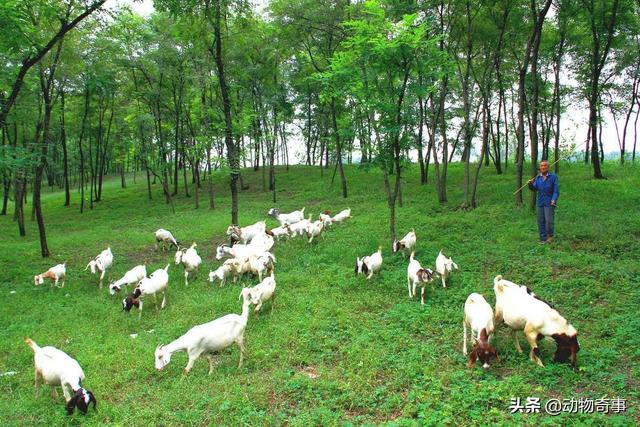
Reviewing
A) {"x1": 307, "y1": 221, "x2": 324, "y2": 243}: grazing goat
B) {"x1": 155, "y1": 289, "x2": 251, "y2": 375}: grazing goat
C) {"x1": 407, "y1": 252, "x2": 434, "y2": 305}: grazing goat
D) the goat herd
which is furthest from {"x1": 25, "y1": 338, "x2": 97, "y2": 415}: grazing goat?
{"x1": 307, "y1": 221, "x2": 324, "y2": 243}: grazing goat

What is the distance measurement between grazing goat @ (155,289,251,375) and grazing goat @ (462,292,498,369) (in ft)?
12.4

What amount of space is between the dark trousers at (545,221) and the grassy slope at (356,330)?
20.7 inches

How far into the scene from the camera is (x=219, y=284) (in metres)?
11.8

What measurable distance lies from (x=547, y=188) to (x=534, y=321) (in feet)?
20.1

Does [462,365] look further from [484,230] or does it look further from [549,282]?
[484,230]

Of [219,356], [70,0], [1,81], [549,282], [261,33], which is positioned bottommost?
[219,356]

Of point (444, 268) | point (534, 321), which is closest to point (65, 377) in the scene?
point (534, 321)

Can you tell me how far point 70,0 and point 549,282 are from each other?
15297mm

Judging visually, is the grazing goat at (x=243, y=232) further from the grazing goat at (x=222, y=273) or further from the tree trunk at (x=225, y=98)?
the grazing goat at (x=222, y=273)

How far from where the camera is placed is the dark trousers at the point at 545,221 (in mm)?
11531

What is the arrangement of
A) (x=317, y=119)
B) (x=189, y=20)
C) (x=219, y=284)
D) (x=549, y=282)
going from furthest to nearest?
1. (x=317, y=119)
2. (x=189, y=20)
3. (x=219, y=284)
4. (x=549, y=282)

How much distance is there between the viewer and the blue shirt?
11110mm

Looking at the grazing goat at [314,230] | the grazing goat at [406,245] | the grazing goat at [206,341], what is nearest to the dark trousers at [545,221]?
the grazing goat at [406,245]

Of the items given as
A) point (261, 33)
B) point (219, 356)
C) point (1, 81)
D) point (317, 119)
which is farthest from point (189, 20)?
point (317, 119)
